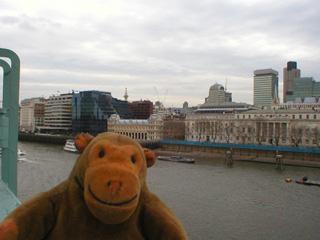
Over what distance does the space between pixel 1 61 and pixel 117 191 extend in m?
2.74

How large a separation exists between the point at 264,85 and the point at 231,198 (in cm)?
11874

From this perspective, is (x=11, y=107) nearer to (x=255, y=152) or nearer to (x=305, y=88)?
(x=255, y=152)

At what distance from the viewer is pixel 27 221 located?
189 cm

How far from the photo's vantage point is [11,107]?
353cm

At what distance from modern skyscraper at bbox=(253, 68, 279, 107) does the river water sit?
342ft

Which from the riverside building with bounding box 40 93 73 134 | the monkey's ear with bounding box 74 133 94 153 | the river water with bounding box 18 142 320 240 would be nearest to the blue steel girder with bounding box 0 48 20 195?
the monkey's ear with bounding box 74 133 94 153

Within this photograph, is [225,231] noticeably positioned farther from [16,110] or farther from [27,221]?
[27,221]

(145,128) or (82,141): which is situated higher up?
(82,141)

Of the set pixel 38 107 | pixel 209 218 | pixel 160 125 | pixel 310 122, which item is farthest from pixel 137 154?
pixel 38 107

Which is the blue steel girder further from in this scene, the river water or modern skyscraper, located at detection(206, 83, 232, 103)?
modern skyscraper, located at detection(206, 83, 232, 103)

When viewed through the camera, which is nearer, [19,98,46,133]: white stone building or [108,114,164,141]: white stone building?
[108,114,164,141]: white stone building

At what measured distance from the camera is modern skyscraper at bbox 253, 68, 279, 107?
126162 millimetres

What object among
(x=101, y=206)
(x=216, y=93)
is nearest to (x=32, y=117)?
(x=216, y=93)

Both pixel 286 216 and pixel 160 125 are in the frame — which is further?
pixel 160 125
